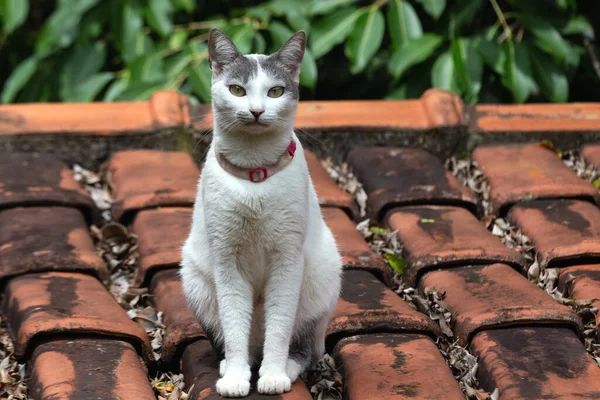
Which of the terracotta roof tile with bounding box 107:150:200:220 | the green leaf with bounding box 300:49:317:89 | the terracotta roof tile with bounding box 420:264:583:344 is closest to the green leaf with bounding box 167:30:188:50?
the green leaf with bounding box 300:49:317:89

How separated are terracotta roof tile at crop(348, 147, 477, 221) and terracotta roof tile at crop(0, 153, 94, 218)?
1.08 metres

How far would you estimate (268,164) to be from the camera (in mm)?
2572

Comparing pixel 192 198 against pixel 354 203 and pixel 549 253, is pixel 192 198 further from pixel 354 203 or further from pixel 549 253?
pixel 549 253

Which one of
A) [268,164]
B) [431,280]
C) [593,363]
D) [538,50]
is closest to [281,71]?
[268,164]

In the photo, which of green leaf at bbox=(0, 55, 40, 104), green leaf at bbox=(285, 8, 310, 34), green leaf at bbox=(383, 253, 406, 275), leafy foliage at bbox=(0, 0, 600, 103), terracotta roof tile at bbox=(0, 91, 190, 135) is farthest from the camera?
green leaf at bbox=(0, 55, 40, 104)

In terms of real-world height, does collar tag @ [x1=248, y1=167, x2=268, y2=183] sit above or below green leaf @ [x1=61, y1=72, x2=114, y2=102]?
above

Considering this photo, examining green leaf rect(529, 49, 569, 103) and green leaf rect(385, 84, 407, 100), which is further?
green leaf rect(385, 84, 407, 100)

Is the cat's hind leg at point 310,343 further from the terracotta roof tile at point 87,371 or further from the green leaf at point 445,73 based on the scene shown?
the green leaf at point 445,73

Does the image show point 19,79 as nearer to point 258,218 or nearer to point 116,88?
point 116,88

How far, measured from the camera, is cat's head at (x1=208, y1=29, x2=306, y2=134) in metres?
2.50

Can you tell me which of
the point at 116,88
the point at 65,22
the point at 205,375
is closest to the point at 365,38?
the point at 116,88

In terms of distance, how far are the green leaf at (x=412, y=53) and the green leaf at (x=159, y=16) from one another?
55.5 inches

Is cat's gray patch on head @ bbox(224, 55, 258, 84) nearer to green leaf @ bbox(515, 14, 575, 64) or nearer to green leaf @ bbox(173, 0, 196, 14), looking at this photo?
green leaf @ bbox(515, 14, 575, 64)

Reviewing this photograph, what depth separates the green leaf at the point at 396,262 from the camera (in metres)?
3.30
